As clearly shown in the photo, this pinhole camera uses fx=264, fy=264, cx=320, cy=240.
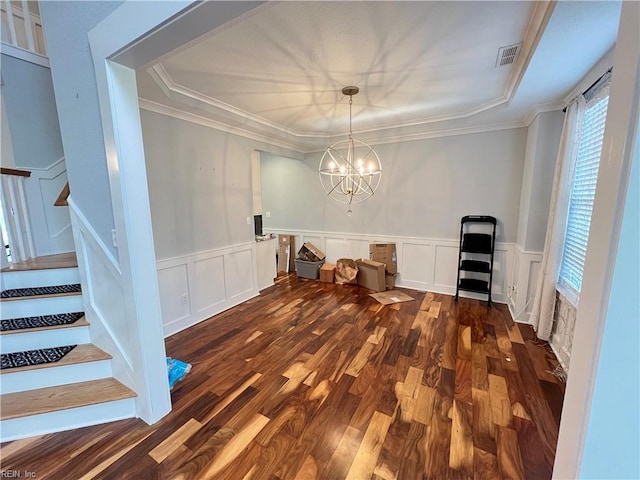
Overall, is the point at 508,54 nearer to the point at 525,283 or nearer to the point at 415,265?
the point at 525,283

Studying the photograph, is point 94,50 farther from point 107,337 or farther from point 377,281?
point 377,281

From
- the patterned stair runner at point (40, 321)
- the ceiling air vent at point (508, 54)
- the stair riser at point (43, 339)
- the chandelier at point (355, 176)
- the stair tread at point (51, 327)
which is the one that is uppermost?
the ceiling air vent at point (508, 54)

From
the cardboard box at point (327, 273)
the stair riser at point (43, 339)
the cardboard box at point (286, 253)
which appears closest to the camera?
the stair riser at point (43, 339)

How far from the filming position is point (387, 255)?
442cm

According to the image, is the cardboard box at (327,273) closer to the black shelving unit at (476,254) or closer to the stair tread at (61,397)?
the black shelving unit at (476,254)

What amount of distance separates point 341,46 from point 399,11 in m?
0.47

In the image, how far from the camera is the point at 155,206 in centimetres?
280

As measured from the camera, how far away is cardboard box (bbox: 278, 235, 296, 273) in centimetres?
543

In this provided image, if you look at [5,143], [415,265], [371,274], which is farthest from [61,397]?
[415,265]

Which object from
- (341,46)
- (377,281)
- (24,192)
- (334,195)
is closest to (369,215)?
(334,195)

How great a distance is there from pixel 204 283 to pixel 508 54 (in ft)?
12.3

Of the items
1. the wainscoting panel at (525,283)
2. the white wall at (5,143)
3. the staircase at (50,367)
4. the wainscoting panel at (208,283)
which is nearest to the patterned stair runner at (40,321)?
the staircase at (50,367)

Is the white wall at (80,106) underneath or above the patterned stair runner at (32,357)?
above

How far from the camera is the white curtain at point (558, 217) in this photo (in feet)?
7.91
